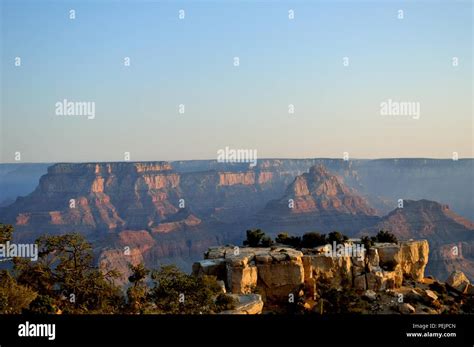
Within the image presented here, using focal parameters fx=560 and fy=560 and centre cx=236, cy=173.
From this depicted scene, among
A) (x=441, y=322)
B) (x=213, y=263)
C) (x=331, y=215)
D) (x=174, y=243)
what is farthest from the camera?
(x=331, y=215)

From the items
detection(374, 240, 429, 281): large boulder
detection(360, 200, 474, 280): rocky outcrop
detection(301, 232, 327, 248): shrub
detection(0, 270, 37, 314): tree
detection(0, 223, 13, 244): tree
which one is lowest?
detection(360, 200, 474, 280): rocky outcrop

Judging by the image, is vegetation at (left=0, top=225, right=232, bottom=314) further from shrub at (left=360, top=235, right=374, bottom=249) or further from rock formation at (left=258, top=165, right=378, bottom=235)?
rock formation at (left=258, top=165, right=378, bottom=235)

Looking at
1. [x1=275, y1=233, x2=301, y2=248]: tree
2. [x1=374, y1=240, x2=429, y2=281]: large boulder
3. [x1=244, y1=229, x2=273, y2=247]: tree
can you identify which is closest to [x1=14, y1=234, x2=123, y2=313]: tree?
[x1=244, y1=229, x2=273, y2=247]: tree

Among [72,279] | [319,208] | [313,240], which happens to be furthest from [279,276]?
[319,208]

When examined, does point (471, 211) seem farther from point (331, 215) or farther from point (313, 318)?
point (313, 318)

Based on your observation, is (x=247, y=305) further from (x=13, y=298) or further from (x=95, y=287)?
(x=13, y=298)

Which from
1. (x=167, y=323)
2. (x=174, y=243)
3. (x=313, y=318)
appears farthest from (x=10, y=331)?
(x=174, y=243)

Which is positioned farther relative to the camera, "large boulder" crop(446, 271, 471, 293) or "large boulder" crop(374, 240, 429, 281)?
"large boulder" crop(374, 240, 429, 281)

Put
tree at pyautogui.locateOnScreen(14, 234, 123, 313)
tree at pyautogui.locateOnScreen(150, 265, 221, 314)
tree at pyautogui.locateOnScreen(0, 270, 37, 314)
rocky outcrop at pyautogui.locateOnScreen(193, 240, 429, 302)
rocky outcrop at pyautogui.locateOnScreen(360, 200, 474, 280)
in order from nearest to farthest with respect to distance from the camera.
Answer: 1. tree at pyautogui.locateOnScreen(0, 270, 37, 314)
2. tree at pyautogui.locateOnScreen(150, 265, 221, 314)
3. tree at pyautogui.locateOnScreen(14, 234, 123, 313)
4. rocky outcrop at pyautogui.locateOnScreen(193, 240, 429, 302)
5. rocky outcrop at pyautogui.locateOnScreen(360, 200, 474, 280)
